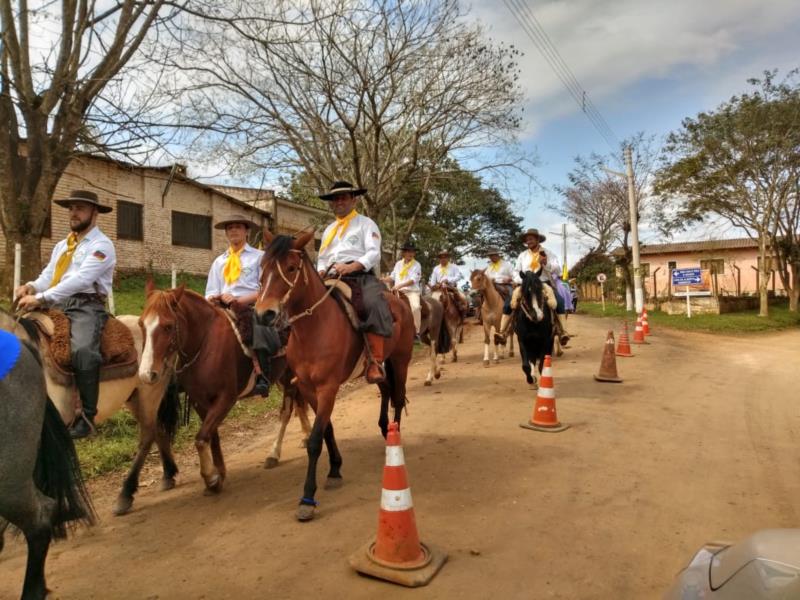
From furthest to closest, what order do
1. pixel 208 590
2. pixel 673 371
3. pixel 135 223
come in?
pixel 135 223 → pixel 673 371 → pixel 208 590

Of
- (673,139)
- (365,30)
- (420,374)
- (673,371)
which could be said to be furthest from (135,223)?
(673,139)

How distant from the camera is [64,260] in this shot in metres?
4.45

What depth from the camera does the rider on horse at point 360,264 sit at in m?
5.01

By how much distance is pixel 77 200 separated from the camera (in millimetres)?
4352

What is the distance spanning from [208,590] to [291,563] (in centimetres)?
53

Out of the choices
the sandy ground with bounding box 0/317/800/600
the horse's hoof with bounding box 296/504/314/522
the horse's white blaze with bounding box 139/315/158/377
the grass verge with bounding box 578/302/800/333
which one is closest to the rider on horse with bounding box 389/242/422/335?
the sandy ground with bounding box 0/317/800/600

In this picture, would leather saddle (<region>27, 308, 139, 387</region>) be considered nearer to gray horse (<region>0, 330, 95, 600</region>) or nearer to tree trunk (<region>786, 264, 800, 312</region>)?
gray horse (<region>0, 330, 95, 600</region>)

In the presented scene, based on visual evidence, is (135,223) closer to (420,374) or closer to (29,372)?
(420,374)

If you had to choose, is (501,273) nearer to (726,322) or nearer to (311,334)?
(311,334)

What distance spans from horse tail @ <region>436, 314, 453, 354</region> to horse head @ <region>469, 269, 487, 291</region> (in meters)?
1.14

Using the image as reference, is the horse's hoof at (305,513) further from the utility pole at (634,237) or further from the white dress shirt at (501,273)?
the utility pole at (634,237)

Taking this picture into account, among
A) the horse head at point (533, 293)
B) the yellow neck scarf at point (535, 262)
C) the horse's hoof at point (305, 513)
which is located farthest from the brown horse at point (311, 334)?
the yellow neck scarf at point (535, 262)

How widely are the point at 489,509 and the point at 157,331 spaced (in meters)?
3.04

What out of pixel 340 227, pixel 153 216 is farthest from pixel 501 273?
pixel 153 216
